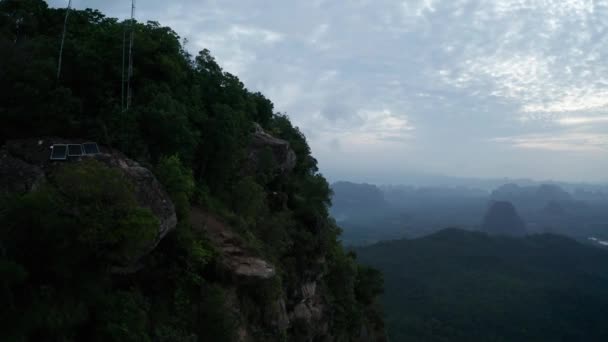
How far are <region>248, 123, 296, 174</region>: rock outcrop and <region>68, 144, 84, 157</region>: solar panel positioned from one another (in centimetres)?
1132

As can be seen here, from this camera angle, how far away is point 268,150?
23.6 m

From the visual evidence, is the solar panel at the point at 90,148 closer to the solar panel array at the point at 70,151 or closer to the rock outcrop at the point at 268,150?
the solar panel array at the point at 70,151

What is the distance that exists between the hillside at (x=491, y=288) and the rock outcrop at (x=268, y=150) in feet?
128

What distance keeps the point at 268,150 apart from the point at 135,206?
14.1m

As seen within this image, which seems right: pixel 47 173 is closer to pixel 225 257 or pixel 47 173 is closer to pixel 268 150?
pixel 225 257

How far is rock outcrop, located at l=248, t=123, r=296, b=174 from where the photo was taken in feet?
77.0

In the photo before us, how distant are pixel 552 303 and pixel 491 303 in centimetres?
1183

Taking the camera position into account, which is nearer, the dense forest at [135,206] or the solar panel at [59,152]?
the dense forest at [135,206]

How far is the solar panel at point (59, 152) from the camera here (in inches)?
472

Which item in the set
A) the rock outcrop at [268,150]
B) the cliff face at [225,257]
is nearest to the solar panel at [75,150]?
the cliff face at [225,257]

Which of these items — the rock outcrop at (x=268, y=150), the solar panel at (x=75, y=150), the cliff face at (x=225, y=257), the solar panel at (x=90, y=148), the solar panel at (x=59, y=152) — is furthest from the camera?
the rock outcrop at (x=268, y=150)

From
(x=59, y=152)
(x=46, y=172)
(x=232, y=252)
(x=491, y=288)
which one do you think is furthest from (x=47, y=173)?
(x=491, y=288)

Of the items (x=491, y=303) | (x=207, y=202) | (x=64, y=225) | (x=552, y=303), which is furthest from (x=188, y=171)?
(x=552, y=303)

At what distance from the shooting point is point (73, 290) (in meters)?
9.15
